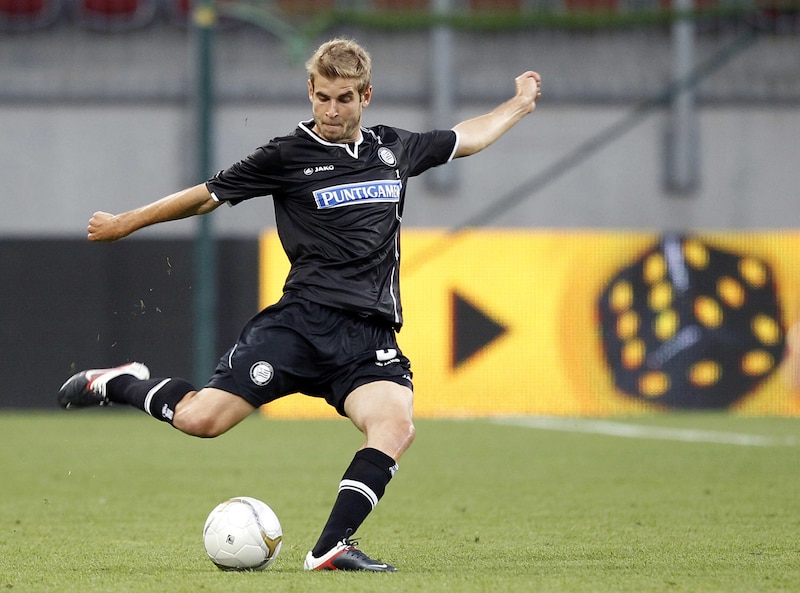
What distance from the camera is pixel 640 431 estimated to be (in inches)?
501

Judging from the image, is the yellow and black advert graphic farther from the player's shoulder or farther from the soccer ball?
the soccer ball

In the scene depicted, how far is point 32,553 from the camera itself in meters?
5.62

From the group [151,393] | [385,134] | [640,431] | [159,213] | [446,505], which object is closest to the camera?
[159,213]

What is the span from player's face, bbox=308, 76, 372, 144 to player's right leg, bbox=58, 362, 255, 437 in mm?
1018

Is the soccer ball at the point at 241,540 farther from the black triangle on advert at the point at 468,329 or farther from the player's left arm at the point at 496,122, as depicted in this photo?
the black triangle on advert at the point at 468,329

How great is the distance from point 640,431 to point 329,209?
793 cm

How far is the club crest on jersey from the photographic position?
5.42 meters

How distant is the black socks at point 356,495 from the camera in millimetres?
4977

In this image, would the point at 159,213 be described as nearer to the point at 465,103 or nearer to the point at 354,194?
the point at 354,194

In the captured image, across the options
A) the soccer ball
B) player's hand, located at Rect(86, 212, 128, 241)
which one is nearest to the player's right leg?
the soccer ball

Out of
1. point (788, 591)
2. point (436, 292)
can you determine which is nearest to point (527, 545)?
point (788, 591)

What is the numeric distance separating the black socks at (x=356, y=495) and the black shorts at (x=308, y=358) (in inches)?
11.8

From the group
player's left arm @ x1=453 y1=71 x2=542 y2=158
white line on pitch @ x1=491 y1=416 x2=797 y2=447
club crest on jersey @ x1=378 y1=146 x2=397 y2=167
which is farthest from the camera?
white line on pitch @ x1=491 y1=416 x2=797 y2=447

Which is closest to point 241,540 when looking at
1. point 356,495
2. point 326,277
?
point 356,495
